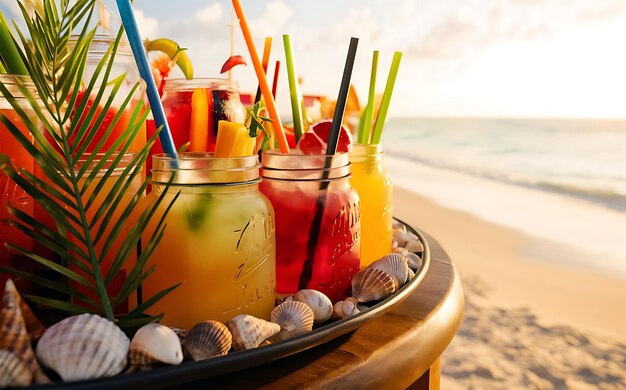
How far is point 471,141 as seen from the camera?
13.8 metres

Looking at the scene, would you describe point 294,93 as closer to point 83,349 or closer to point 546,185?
point 83,349

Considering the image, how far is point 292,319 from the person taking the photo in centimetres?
66

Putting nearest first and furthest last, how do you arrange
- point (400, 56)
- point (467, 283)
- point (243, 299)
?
point (243, 299) → point (400, 56) → point (467, 283)

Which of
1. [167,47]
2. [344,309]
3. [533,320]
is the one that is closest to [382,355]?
[344,309]

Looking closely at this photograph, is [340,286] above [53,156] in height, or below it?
below

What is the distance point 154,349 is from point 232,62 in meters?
0.51

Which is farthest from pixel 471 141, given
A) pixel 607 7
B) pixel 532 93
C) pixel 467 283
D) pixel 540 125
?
pixel 467 283

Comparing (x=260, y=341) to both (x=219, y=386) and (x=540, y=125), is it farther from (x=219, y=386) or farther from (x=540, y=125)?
(x=540, y=125)

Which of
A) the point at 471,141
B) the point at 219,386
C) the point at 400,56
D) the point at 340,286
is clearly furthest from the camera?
the point at 471,141

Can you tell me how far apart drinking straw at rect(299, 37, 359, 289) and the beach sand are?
8.11 ft

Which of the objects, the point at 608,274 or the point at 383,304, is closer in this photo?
the point at 383,304

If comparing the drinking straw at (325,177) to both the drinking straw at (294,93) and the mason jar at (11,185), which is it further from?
the mason jar at (11,185)

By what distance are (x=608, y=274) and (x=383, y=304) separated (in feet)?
14.5

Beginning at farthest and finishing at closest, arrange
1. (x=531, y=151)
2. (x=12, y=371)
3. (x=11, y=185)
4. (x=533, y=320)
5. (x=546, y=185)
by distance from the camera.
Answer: (x=531, y=151)
(x=546, y=185)
(x=533, y=320)
(x=11, y=185)
(x=12, y=371)
